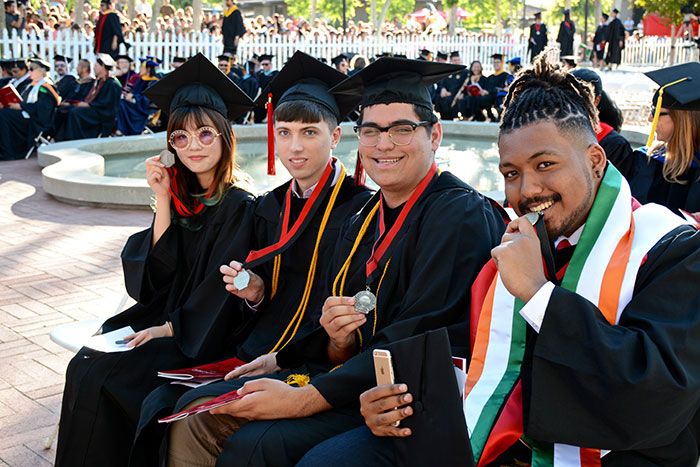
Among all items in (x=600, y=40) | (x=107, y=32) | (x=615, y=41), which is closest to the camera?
(x=107, y=32)

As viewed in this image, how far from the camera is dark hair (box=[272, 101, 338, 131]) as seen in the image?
364 centimetres

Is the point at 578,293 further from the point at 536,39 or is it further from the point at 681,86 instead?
the point at 536,39

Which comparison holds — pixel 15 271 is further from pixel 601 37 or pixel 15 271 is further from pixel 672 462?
pixel 601 37

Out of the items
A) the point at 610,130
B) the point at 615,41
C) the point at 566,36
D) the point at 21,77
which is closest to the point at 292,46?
the point at 21,77

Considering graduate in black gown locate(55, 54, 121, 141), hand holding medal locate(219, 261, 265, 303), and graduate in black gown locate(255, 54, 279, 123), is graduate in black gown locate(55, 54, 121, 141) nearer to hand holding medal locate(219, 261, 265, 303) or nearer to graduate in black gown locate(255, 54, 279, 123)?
graduate in black gown locate(255, 54, 279, 123)

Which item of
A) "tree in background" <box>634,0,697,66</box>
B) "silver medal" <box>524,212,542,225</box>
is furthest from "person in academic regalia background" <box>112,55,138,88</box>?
"tree in background" <box>634,0,697,66</box>

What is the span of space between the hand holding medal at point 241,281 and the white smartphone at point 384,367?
1.22 metres

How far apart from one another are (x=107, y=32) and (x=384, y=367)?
19257 mm

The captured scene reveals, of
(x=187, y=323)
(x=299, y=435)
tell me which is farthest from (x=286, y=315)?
(x=299, y=435)

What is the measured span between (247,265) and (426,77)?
3.87 feet

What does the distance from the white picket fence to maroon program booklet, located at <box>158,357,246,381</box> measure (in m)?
17.6

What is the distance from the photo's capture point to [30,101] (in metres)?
14.6

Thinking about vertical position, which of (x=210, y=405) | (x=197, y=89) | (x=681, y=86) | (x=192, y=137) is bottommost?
(x=210, y=405)

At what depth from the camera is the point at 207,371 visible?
10.8ft
